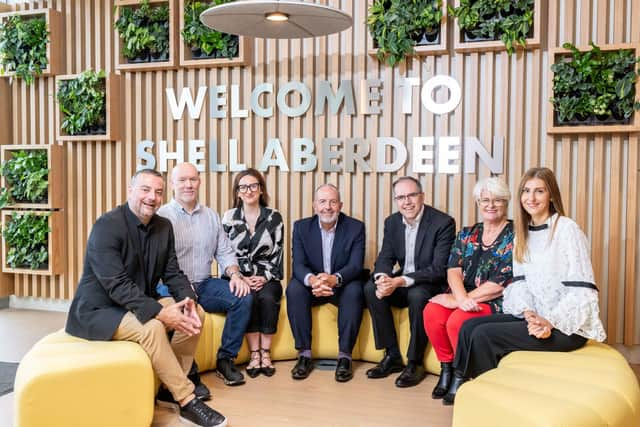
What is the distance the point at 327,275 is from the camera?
4820 millimetres

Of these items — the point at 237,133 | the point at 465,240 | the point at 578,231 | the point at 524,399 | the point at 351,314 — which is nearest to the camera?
the point at 524,399

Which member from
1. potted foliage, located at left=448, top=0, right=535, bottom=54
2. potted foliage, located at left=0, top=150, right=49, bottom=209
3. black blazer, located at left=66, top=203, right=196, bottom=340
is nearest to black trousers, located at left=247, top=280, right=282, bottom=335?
black blazer, located at left=66, top=203, right=196, bottom=340

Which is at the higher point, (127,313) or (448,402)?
(127,313)

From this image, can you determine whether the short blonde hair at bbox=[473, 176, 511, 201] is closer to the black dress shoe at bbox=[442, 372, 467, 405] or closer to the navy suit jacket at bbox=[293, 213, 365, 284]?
the navy suit jacket at bbox=[293, 213, 365, 284]

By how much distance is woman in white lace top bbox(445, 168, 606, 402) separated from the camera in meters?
3.60

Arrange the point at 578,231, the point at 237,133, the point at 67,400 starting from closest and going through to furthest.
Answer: the point at 67,400 → the point at 578,231 → the point at 237,133

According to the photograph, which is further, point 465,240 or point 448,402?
point 465,240

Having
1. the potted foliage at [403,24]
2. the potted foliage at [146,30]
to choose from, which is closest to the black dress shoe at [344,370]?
the potted foliage at [403,24]

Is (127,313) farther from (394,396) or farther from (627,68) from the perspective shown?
(627,68)

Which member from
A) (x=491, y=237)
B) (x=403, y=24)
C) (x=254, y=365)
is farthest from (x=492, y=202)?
(x=254, y=365)

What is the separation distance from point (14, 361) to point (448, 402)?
11.0 feet

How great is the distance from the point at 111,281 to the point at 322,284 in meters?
1.60

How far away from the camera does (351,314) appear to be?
476cm

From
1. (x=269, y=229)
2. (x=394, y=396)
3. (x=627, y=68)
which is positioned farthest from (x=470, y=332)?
(x=627, y=68)
